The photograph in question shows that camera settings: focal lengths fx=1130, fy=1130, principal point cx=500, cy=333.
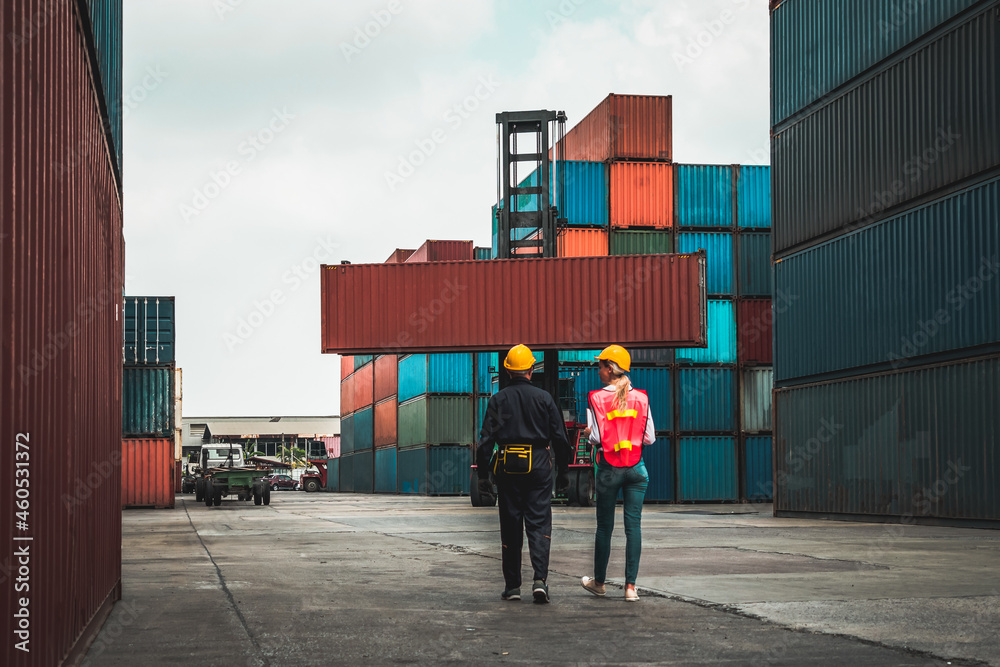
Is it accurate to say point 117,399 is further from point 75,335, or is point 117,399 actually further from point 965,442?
point 965,442

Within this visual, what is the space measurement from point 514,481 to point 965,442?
13413 mm

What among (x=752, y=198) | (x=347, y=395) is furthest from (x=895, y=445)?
(x=347, y=395)

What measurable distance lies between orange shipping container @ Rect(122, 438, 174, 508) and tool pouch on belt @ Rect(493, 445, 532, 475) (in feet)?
91.7

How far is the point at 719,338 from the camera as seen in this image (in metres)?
36.9

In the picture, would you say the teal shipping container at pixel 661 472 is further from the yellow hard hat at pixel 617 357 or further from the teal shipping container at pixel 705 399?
the yellow hard hat at pixel 617 357

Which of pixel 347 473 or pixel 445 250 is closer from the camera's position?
pixel 445 250

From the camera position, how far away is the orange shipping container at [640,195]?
119 feet

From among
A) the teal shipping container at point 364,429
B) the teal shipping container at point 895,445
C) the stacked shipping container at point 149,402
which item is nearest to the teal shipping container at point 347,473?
the teal shipping container at point 364,429

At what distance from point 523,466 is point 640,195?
29.6 metres

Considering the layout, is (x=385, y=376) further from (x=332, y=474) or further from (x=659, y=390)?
(x=659, y=390)

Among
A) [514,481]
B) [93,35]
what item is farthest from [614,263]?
[93,35]

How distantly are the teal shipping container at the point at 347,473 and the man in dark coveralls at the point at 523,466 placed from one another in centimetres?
6325

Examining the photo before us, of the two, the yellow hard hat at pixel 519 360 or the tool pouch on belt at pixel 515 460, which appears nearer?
the tool pouch on belt at pixel 515 460

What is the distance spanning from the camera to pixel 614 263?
28.5m
